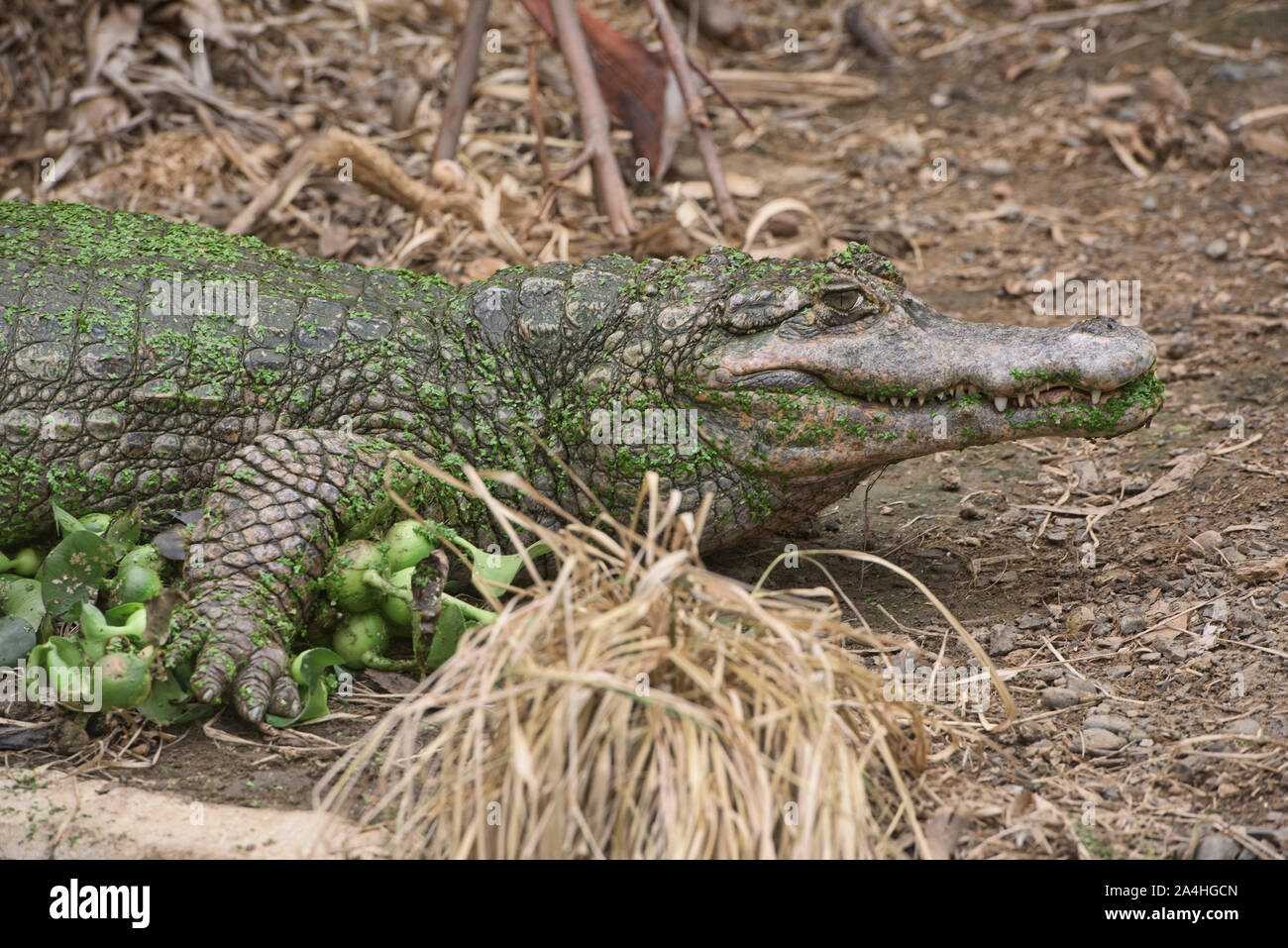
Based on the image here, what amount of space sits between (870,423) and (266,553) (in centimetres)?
187

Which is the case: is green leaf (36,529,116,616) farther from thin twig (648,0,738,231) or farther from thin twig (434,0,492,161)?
thin twig (648,0,738,231)

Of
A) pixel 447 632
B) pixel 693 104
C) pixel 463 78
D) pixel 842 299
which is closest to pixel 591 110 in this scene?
pixel 693 104

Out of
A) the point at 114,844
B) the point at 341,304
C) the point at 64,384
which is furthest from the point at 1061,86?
the point at 114,844

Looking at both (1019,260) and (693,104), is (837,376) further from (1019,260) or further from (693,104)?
(1019,260)

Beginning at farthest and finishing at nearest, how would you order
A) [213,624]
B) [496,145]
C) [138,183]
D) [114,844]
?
[496,145]
[138,183]
[213,624]
[114,844]

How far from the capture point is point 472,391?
13.8 feet

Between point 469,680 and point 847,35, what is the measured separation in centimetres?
780

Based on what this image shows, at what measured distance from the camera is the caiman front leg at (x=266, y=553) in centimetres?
354

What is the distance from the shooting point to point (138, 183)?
259 inches

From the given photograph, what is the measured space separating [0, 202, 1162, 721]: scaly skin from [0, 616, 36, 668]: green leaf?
0.48m

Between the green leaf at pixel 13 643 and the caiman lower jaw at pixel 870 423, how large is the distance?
2117mm

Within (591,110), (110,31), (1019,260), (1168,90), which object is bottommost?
(1019,260)

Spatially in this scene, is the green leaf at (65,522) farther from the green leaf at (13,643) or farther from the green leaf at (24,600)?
the green leaf at (13,643)

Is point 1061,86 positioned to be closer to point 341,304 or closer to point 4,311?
point 341,304
